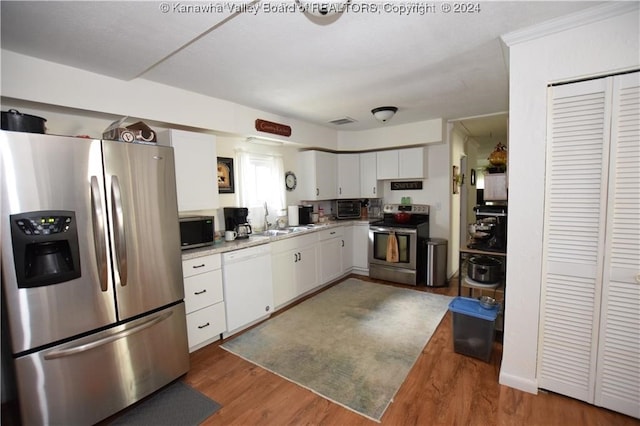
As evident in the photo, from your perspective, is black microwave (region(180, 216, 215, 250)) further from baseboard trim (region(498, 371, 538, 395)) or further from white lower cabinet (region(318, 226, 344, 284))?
baseboard trim (region(498, 371, 538, 395))

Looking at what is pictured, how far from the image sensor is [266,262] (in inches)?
125

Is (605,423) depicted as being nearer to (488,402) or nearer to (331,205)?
(488,402)

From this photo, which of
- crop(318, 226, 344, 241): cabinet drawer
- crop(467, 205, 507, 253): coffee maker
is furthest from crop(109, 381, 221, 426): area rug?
crop(467, 205, 507, 253): coffee maker

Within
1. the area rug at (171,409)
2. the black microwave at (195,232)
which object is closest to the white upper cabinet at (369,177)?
the black microwave at (195,232)

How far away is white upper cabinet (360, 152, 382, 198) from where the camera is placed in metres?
4.87

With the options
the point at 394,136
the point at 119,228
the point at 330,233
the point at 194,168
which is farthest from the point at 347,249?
the point at 119,228

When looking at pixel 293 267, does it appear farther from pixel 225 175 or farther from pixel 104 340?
pixel 104 340

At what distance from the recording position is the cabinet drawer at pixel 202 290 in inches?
97.0

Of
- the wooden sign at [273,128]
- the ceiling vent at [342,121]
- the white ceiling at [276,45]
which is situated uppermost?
the ceiling vent at [342,121]

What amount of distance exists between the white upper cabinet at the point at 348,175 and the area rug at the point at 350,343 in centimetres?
186

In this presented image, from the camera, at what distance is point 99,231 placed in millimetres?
1741

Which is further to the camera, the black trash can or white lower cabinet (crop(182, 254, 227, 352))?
the black trash can

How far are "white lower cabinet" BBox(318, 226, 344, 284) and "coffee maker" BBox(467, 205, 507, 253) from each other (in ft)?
6.53

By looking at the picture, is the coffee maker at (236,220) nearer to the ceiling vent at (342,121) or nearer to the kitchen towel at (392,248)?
the ceiling vent at (342,121)
